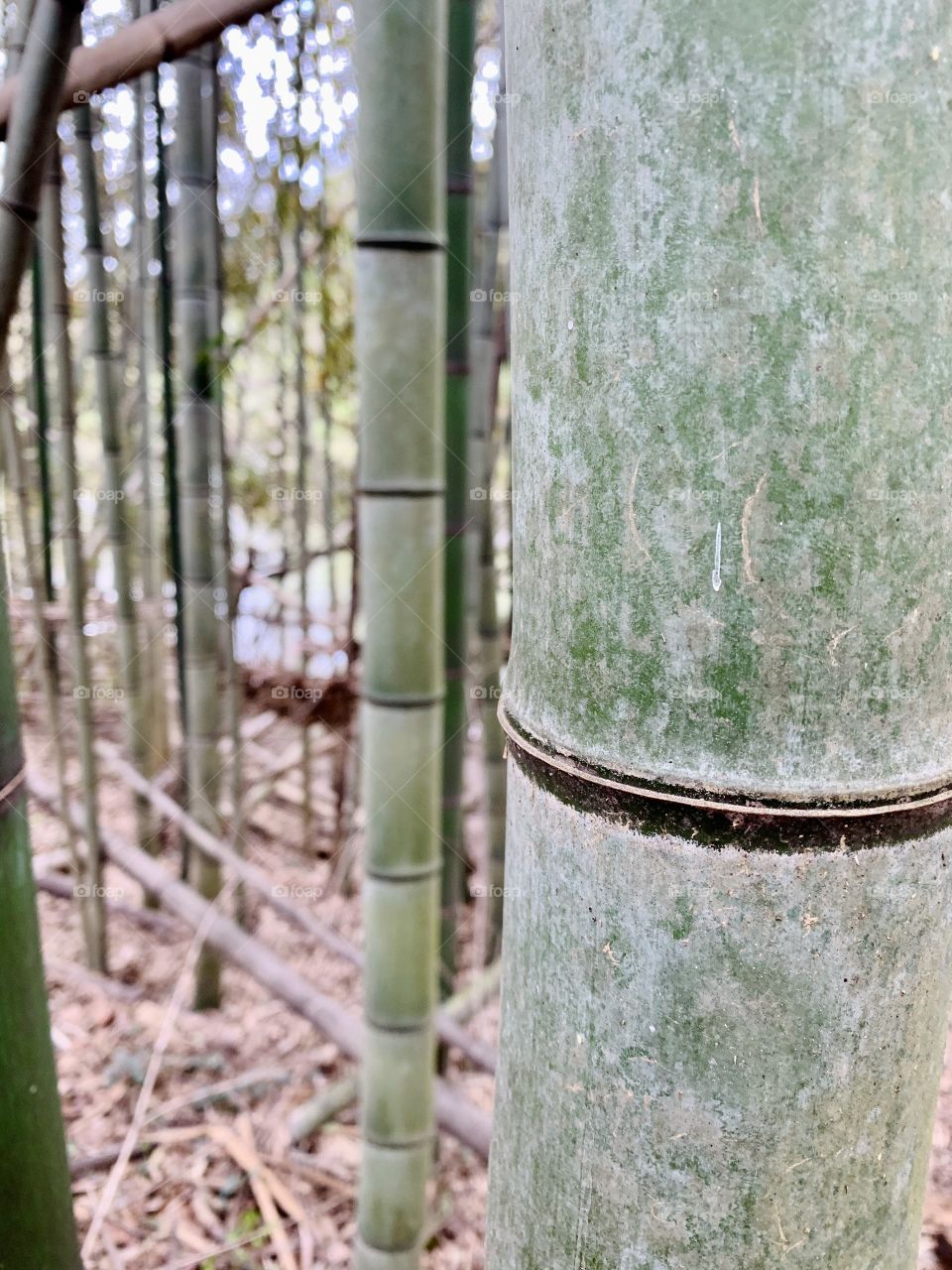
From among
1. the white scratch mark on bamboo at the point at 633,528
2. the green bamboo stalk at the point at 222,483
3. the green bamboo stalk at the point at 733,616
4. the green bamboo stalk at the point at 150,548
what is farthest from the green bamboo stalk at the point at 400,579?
the green bamboo stalk at the point at 150,548

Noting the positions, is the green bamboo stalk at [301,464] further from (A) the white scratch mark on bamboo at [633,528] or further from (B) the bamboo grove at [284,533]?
(A) the white scratch mark on bamboo at [633,528]

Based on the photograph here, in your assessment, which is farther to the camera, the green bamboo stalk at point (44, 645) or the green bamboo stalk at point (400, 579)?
the green bamboo stalk at point (44, 645)

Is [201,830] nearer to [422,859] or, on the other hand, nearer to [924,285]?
[422,859]

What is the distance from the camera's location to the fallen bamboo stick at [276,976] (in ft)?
Result: 5.65

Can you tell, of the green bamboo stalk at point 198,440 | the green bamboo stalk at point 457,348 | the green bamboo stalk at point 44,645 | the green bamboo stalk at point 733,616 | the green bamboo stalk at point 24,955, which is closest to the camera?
the green bamboo stalk at point 733,616

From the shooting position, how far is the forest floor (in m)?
1.56

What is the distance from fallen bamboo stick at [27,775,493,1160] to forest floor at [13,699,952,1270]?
0.48 ft

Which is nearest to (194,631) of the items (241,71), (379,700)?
(379,700)

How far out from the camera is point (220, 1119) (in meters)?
1.88

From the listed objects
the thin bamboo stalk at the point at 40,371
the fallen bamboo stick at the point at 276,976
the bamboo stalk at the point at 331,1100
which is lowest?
the bamboo stalk at the point at 331,1100

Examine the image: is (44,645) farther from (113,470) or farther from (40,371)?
(40,371)

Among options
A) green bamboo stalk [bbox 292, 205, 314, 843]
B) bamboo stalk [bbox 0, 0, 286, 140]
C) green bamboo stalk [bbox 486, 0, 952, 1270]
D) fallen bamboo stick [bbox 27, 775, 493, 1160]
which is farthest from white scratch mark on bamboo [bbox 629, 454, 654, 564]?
green bamboo stalk [bbox 292, 205, 314, 843]

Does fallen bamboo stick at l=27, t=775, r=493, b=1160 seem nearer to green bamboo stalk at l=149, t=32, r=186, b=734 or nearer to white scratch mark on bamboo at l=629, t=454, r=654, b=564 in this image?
green bamboo stalk at l=149, t=32, r=186, b=734

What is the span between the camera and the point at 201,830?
7.68ft
